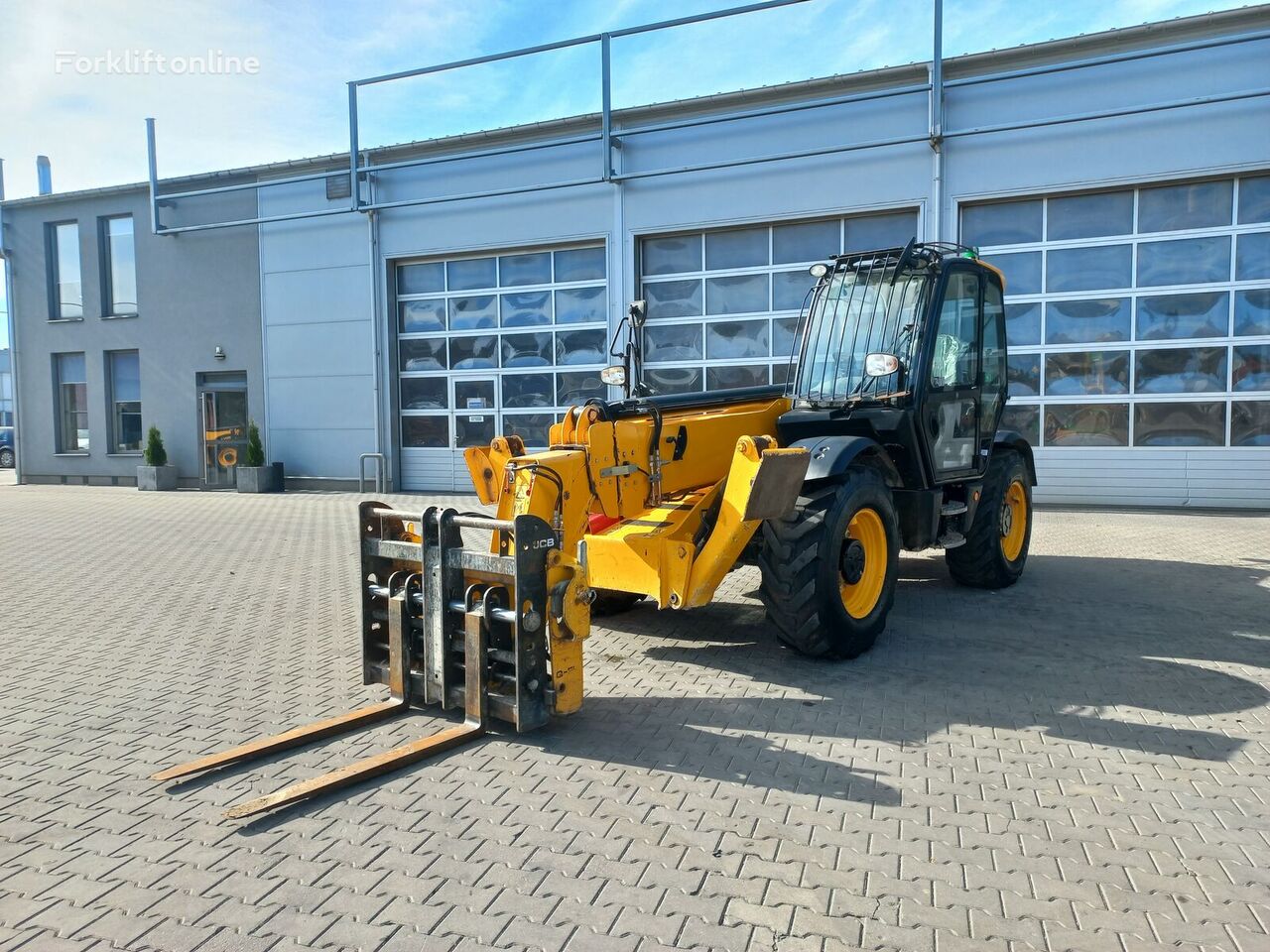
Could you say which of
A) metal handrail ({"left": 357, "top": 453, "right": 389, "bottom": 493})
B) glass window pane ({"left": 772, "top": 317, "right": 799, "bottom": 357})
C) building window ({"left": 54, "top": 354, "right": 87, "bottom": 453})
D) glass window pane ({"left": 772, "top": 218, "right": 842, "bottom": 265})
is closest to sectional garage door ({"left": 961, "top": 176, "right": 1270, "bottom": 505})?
glass window pane ({"left": 772, "top": 218, "right": 842, "bottom": 265})

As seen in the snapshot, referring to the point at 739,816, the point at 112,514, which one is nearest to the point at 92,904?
the point at 739,816

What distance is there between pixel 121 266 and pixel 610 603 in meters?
20.0

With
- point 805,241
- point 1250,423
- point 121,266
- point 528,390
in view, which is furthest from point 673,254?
point 121,266

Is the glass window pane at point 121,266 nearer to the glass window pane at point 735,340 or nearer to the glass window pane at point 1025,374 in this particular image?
the glass window pane at point 735,340

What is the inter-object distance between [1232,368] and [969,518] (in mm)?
8540

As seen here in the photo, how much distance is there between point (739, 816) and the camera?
12.9 ft

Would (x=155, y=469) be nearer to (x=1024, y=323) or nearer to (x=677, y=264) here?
(x=677, y=264)

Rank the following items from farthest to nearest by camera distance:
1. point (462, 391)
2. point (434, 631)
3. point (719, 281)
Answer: point (462, 391), point (719, 281), point (434, 631)

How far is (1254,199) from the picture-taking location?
1378 cm

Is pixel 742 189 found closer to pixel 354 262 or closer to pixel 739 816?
pixel 354 262

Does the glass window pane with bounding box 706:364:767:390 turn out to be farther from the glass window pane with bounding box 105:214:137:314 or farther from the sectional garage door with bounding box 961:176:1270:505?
the glass window pane with bounding box 105:214:137:314

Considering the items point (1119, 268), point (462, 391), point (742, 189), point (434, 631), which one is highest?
point (742, 189)

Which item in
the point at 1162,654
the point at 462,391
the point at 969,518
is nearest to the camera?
the point at 1162,654

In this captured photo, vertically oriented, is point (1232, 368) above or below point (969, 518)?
above
